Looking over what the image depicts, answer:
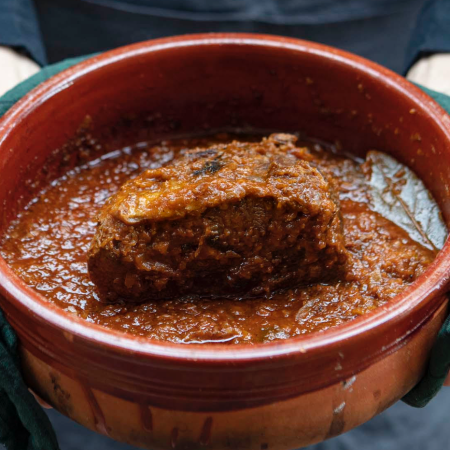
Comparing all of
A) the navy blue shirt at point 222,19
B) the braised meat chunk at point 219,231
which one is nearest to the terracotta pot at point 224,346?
the braised meat chunk at point 219,231

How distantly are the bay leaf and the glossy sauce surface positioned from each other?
28 mm

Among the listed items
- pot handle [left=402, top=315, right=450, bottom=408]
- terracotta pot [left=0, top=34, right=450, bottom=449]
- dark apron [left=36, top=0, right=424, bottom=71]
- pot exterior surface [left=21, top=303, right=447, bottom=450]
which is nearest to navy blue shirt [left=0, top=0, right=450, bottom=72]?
dark apron [left=36, top=0, right=424, bottom=71]

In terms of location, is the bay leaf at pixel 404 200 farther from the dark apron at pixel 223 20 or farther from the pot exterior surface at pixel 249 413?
the dark apron at pixel 223 20

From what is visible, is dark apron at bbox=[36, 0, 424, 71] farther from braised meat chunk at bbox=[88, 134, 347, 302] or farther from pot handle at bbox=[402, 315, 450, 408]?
pot handle at bbox=[402, 315, 450, 408]

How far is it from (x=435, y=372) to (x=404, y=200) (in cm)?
60

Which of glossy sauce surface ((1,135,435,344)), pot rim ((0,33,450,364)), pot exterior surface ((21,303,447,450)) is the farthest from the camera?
glossy sauce surface ((1,135,435,344))

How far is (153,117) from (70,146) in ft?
1.00

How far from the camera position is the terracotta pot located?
4.05 feet

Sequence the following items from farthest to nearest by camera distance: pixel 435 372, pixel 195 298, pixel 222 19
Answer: pixel 222 19 < pixel 195 298 < pixel 435 372

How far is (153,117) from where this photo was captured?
2164 millimetres

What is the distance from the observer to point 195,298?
164 centimetres

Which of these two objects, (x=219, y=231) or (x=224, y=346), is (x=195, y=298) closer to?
(x=219, y=231)

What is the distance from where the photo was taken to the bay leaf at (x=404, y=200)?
181 cm

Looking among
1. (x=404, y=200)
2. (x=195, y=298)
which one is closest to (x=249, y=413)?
(x=195, y=298)
